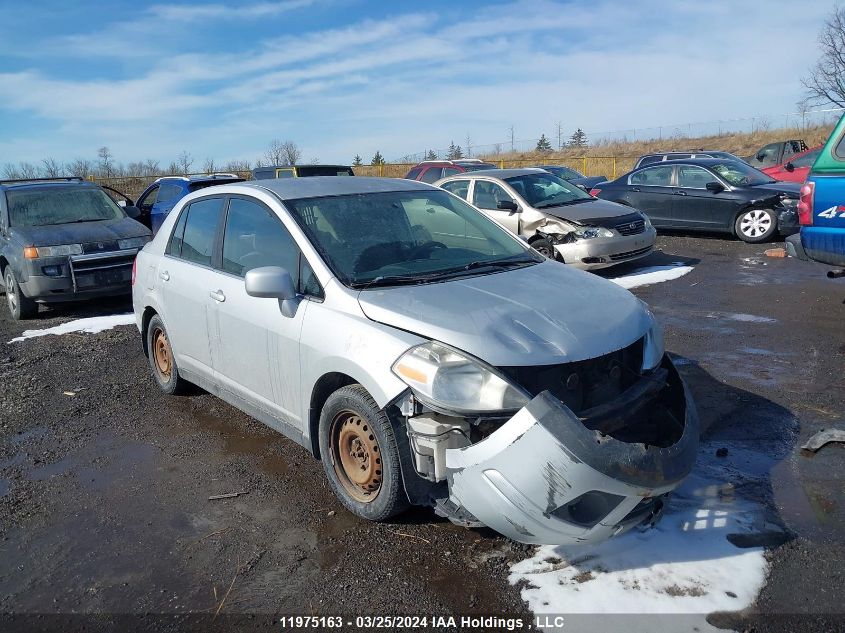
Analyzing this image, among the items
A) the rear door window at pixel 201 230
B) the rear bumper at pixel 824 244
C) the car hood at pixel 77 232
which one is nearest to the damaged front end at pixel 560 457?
the rear door window at pixel 201 230

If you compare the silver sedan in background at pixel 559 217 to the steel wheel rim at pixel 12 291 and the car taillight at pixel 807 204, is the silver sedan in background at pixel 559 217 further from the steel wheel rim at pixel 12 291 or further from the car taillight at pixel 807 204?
the steel wheel rim at pixel 12 291

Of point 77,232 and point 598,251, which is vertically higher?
point 77,232

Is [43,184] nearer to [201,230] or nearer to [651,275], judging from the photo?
[201,230]

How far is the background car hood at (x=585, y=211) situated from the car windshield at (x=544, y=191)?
0.19 m

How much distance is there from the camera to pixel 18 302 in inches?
356

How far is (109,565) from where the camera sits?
3398 mm

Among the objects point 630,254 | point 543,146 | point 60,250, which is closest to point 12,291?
point 60,250

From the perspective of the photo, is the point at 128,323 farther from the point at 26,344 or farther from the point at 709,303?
the point at 709,303

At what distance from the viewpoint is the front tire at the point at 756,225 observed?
12.3 metres

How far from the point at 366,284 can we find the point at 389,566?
1.45m

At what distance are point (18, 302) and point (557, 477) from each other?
8.66 meters

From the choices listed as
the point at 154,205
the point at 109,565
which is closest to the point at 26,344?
the point at 109,565

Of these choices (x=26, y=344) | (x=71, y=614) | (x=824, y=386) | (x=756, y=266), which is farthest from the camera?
(x=756, y=266)

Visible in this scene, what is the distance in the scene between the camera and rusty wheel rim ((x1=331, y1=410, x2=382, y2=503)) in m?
3.47
